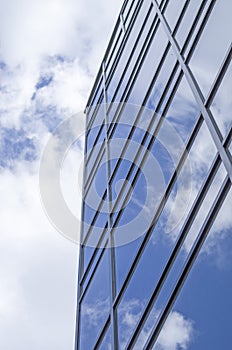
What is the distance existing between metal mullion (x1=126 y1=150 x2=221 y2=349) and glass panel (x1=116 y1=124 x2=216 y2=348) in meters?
0.12

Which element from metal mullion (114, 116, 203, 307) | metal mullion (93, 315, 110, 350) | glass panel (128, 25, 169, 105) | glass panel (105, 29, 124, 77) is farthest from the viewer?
glass panel (105, 29, 124, 77)

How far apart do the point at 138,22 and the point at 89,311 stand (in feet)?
23.3

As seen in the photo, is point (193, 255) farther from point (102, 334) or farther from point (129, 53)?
point (129, 53)

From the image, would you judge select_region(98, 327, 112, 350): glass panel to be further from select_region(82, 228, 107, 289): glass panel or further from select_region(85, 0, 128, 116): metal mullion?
select_region(85, 0, 128, 116): metal mullion

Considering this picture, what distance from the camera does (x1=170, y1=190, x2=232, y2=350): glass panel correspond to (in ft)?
18.8

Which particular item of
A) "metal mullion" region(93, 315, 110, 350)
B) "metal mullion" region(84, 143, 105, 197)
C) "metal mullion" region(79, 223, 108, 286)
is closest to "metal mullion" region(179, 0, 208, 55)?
"metal mullion" region(79, 223, 108, 286)

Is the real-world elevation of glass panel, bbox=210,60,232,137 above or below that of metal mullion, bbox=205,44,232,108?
below

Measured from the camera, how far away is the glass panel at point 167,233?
23.6 feet

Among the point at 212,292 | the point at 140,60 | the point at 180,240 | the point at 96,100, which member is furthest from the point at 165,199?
the point at 96,100

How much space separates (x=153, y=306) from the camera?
24.6ft

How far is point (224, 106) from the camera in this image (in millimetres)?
6980

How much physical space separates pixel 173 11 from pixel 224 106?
4546mm

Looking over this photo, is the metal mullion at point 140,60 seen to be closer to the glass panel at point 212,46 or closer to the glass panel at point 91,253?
the glass panel at point 91,253

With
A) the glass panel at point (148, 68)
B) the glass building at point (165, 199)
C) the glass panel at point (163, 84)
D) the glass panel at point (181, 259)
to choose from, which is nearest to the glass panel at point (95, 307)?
the glass building at point (165, 199)
